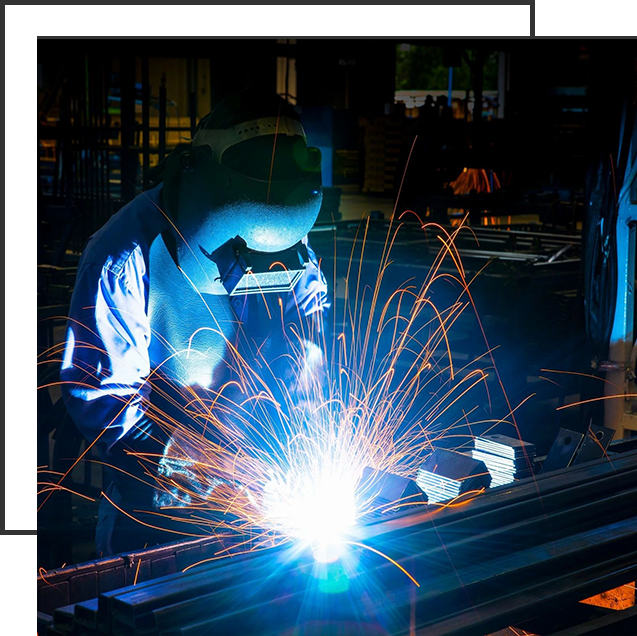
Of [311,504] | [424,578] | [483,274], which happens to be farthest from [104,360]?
[483,274]

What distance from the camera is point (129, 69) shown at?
9.18 m

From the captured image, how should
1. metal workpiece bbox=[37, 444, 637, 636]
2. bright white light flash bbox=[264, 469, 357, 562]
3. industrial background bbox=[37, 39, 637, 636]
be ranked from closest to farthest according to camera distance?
metal workpiece bbox=[37, 444, 637, 636] < industrial background bbox=[37, 39, 637, 636] < bright white light flash bbox=[264, 469, 357, 562]

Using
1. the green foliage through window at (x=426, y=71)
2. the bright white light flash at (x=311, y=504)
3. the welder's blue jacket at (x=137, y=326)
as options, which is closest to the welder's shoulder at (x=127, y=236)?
the welder's blue jacket at (x=137, y=326)

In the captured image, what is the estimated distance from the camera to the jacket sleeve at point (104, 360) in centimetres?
227

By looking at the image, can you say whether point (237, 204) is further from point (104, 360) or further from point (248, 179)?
point (104, 360)

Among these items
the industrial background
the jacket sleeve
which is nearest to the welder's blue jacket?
the jacket sleeve

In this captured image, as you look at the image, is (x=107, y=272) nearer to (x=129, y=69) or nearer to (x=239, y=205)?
(x=239, y=205)

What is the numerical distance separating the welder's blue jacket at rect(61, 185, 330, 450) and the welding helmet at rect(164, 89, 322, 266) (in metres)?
0.13

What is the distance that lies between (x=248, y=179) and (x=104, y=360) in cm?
57

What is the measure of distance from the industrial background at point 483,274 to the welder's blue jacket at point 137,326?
37cm

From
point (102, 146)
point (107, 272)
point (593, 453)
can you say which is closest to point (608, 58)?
point (593, 453)

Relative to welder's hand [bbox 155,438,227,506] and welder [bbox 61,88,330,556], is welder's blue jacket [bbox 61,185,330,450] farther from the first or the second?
welder's hand [bbox 155,438,227,506]

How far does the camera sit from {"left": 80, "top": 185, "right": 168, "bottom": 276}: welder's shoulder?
2.33 m

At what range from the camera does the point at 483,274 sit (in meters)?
6.53
